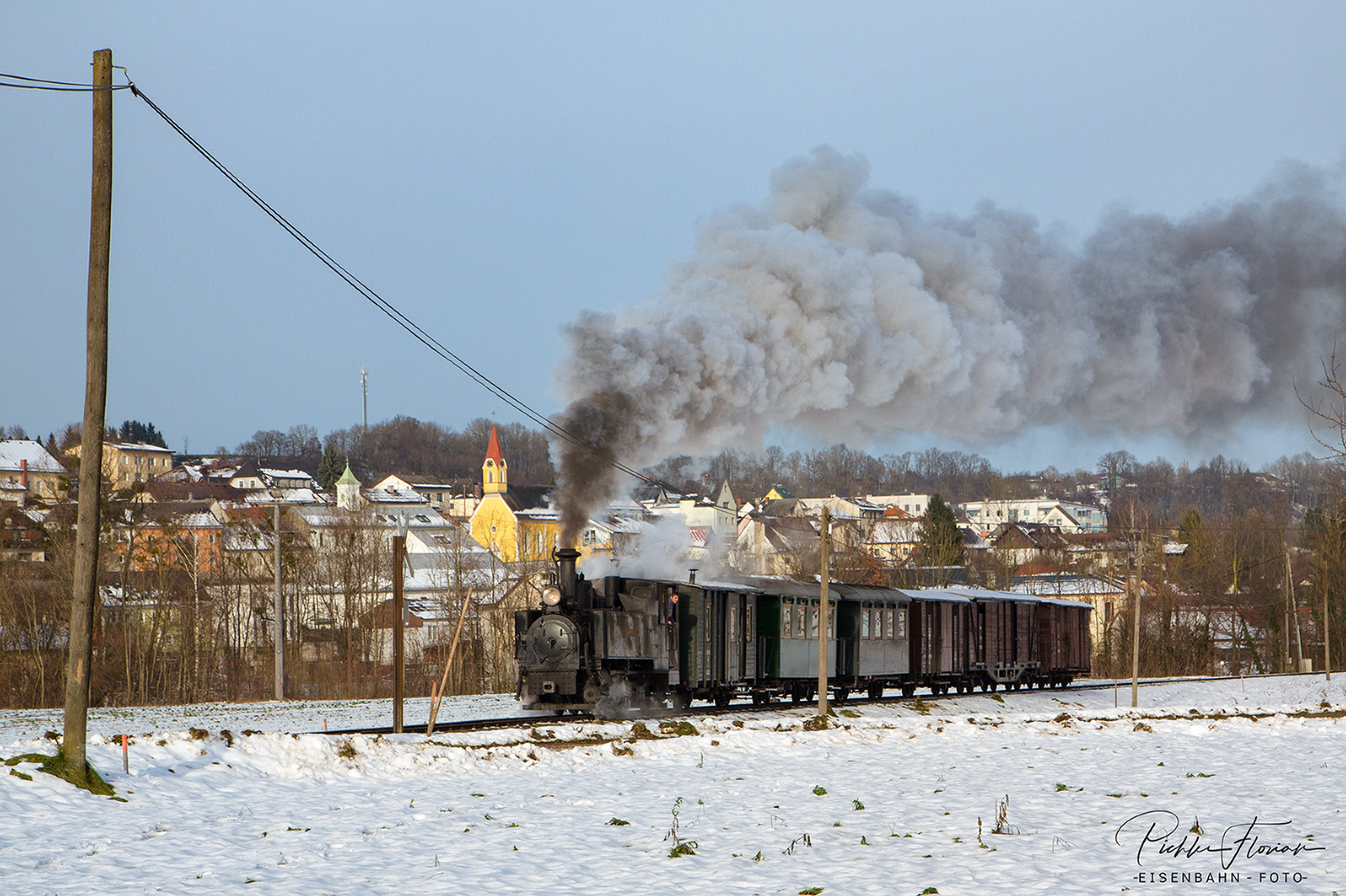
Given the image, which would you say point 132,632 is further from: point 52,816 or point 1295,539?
point 1295,539

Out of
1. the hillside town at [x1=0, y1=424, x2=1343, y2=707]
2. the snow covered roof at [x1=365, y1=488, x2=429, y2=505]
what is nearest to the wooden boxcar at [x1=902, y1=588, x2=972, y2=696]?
the hillside town at [x1=0, y1=424, x2=1343, y2=707]

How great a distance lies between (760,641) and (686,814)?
15567 mm

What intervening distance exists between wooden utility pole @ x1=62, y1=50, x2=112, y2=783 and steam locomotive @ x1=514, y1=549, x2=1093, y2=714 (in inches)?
379

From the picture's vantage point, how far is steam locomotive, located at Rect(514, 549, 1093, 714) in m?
23.0

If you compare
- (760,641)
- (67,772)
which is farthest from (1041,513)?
(67,772)

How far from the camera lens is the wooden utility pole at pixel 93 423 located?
14383 millimetres

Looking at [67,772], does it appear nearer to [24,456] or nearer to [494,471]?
[494,471]

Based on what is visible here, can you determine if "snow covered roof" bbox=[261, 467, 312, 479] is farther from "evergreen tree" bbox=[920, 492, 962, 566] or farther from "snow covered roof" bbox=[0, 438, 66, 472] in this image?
"evergreen tree" bbox=[920, 492, 962, 566]

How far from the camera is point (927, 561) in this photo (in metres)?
78.9

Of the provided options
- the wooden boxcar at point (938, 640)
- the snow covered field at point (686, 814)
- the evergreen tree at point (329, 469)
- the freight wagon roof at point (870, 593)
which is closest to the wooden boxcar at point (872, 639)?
the freight wagon roof at point (870, 593)

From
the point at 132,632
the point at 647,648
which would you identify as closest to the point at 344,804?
the point at 647,648

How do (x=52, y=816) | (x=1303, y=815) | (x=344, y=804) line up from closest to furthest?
(x=52, y=816) → (x=1303, y=815) → (x=344, y=804)

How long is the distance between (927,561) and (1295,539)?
4264cm

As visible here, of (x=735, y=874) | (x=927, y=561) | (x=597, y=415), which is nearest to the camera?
(x=735, y=874)
